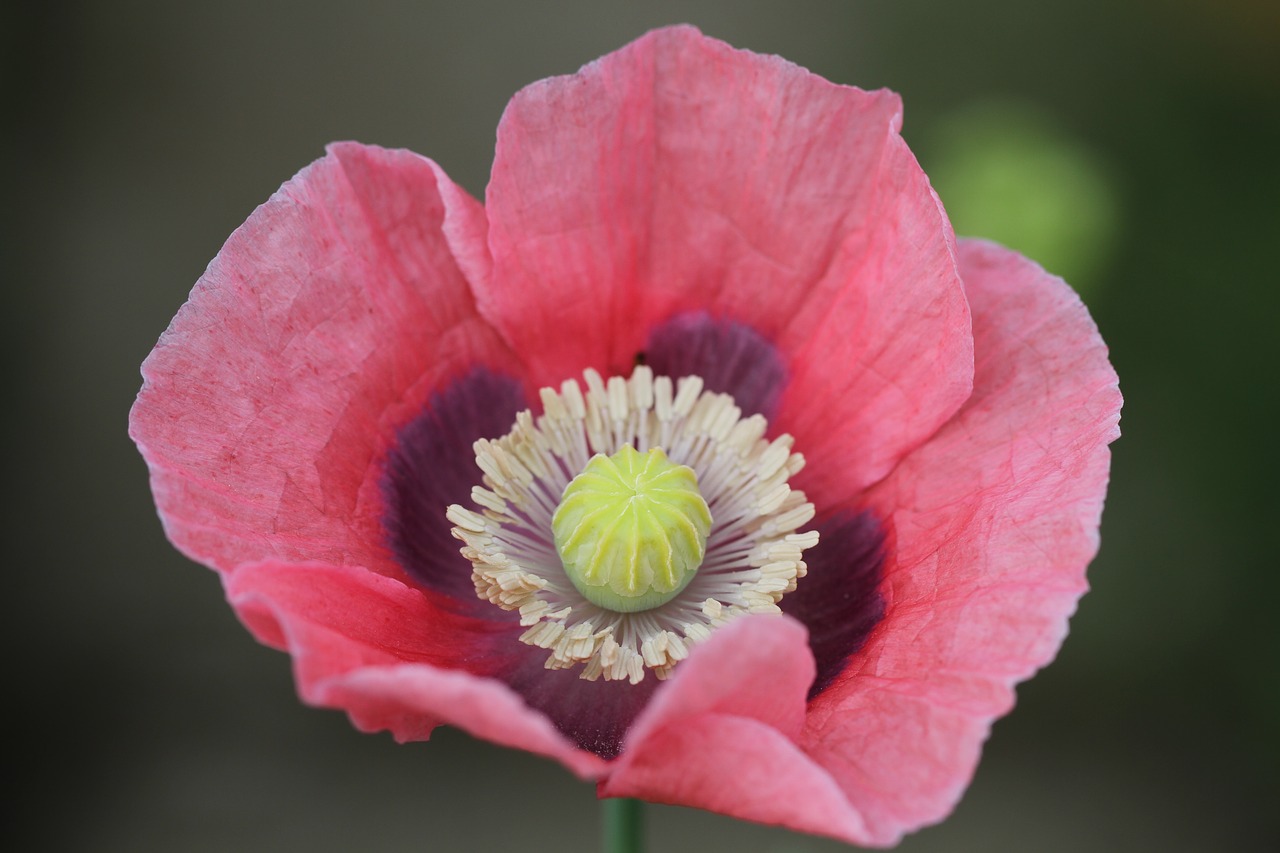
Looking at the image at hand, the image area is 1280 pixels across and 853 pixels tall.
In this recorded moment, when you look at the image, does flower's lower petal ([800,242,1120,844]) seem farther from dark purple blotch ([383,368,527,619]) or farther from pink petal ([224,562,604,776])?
dark purple blotch ([383,368,527,619])

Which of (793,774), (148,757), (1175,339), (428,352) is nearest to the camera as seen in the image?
(793,774)

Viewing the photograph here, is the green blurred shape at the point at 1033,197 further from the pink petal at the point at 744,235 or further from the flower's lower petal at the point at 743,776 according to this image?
the flower's lower petal at the point at 743,776

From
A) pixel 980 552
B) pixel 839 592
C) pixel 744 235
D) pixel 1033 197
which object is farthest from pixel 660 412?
pixel 1033 197

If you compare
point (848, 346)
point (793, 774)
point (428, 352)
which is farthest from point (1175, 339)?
point (793, 774)

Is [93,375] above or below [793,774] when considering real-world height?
below

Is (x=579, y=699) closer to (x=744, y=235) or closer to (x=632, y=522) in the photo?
(x=632, y=522)

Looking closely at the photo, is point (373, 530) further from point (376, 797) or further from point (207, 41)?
point (207, 41)

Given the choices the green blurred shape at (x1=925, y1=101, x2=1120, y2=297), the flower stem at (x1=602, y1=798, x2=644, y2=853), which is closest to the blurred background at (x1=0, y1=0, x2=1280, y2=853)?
the green blurred shape at (x1=925, y1=101, x2=1120, y2=297)
